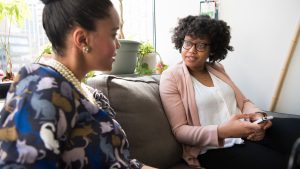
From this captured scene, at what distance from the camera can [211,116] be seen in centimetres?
127

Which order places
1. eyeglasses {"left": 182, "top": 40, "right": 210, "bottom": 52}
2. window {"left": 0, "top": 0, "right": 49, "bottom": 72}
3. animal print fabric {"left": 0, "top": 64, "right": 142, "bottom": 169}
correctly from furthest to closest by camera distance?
window {"left": 0, "top": 0, "right": 49, "bottom": 72}, eyeglasses {"left": 182, "top": 40, "right": 210, "bottom": 52}, animal print fabric {"left": 0, "top": 64, "right": 142, "bottom": 169}

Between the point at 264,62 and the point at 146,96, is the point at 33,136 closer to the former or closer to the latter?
the point at 146,96

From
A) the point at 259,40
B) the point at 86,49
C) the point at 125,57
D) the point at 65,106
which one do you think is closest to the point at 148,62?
the point at 125,57

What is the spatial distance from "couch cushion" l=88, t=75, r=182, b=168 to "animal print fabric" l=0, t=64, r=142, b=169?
0.36m

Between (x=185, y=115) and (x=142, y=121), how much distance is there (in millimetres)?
220

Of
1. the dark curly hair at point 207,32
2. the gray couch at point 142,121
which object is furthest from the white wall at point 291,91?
the gray couch at point 142,121

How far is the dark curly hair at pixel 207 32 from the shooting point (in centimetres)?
138

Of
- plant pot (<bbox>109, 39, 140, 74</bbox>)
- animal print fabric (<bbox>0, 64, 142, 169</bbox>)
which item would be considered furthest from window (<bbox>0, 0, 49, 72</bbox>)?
animal print fabric (<bbox>0, 64, 142, 169</bbox>)

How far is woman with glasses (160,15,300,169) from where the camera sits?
3.72 feet

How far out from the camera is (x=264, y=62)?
5.96ft

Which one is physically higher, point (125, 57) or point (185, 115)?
point (125, 57)

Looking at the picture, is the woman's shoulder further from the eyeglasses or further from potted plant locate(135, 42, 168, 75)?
potted plant locate(135, 42, 168, 75)

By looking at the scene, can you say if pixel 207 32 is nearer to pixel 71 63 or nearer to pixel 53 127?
pixel 71 63

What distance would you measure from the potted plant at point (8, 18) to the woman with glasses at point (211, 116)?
2.55ft
